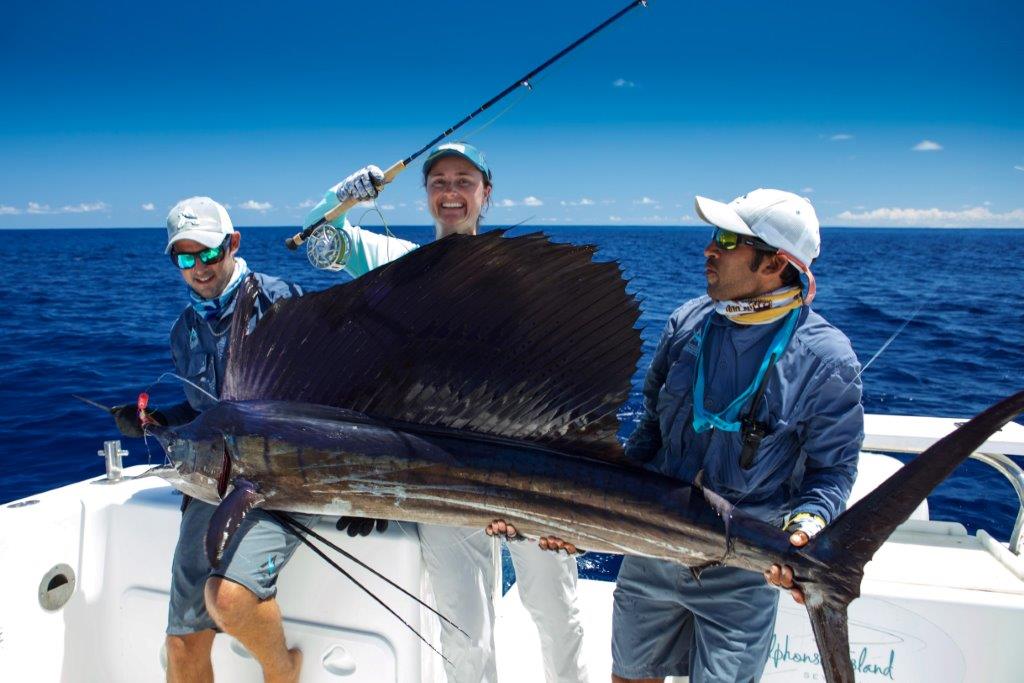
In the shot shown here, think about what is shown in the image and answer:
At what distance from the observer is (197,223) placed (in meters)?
2.30

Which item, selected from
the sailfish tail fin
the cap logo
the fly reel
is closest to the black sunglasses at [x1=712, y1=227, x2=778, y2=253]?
the sailfish tail fin

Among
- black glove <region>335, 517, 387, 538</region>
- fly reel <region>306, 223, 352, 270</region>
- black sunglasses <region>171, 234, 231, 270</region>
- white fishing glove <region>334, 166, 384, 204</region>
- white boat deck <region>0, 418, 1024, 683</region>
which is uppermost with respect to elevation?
white fishing glove <region>334, 166, 384, 204</region>

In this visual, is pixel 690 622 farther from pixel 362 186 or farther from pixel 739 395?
pixel 362 186

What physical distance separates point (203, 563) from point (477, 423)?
1.09 m

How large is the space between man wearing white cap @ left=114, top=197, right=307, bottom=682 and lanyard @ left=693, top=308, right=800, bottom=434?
3.52ft

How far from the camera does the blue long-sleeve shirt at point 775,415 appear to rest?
159cm

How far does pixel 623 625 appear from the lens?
1.88m

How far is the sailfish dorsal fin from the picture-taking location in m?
1.35

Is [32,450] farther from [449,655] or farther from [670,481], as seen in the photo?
[670,481]

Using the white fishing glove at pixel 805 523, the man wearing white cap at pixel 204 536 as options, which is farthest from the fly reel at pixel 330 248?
the white fishing glove at pixel 805 523

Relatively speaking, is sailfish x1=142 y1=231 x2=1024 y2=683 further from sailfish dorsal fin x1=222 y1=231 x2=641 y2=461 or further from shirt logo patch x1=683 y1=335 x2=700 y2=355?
shirt logo patch x1=683 y1=335 x2=700 y2=355

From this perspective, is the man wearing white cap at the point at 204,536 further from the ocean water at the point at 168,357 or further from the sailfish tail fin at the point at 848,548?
the sailfish tail fin at the point at 848,548

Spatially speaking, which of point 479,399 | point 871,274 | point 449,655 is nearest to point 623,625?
point 449,655

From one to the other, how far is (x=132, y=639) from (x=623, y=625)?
1.66 metres
